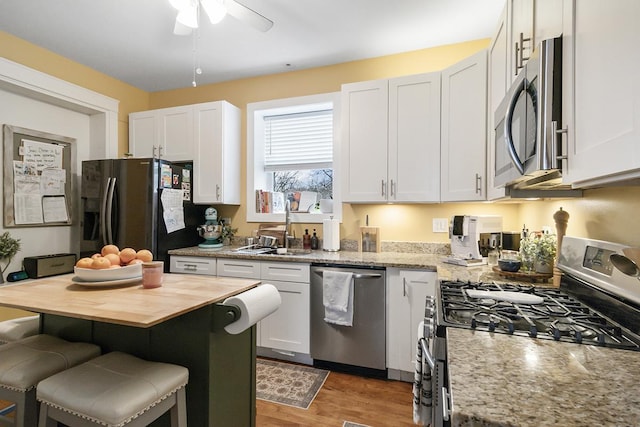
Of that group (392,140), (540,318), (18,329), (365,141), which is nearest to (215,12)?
(365,141)

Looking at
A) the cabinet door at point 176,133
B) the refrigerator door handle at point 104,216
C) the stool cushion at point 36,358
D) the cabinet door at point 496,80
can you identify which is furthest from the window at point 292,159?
the stool cushion at point 36,358

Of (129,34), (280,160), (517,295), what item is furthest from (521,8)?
(129,34)

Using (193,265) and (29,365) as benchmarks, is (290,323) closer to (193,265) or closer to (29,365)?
(193,265)

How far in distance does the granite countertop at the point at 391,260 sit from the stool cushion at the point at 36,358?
4.47 feet

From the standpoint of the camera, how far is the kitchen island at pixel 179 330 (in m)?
1.21

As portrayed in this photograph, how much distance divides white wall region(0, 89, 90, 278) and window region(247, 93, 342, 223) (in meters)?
1.79

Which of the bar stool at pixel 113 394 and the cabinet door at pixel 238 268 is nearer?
the bar stool at pixel 113 394

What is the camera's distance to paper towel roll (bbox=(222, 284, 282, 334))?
4.31 feet

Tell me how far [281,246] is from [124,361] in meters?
1.99

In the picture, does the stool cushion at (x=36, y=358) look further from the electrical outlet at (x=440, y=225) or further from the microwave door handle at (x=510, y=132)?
the electrical outlet at (x=440, y=225)

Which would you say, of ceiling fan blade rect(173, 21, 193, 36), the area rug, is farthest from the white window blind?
the area rug

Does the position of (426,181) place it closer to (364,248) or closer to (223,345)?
(364,248)

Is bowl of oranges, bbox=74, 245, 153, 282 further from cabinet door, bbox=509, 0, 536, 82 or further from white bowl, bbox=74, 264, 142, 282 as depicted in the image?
cabinet door, bbox=509, 0, 536, 82

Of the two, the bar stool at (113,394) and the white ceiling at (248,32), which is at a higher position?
the white ceiling at (248,32)
